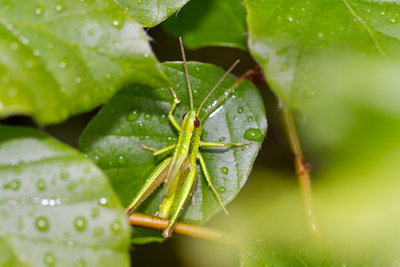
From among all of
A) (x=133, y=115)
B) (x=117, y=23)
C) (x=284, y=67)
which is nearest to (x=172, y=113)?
(x=133, y=115)

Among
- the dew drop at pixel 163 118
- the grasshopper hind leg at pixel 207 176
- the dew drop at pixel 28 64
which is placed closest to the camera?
the dew drop at pixel 28 64

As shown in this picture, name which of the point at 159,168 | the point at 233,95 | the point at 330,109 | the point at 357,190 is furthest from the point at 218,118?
the point at 357,190

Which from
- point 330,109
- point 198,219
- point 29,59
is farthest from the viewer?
point 198,219

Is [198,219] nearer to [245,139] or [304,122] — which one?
[245,139]

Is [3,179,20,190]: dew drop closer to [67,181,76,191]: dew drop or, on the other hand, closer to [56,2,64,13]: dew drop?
[67,181,76,191]: dew drop

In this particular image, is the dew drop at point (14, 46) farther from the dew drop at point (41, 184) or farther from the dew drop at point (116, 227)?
the dew drop at point (116, 227)

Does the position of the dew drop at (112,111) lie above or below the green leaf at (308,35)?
below

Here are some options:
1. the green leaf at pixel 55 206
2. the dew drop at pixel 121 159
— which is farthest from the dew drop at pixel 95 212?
the dew drop at pixel 121 159
